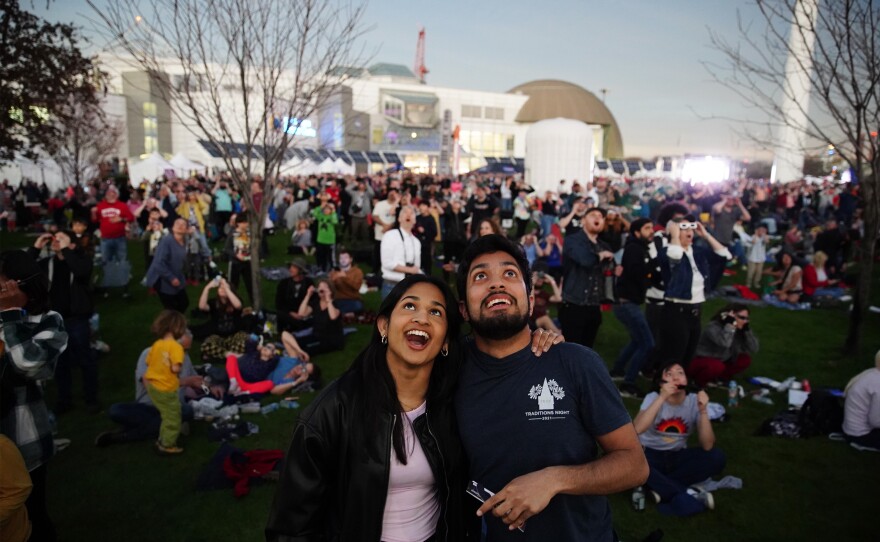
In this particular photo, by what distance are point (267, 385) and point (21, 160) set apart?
29.9m

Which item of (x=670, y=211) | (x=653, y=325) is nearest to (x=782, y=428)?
(x=653, y=325)

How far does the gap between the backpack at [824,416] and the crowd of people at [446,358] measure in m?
0.33

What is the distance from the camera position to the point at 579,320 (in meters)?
6.20

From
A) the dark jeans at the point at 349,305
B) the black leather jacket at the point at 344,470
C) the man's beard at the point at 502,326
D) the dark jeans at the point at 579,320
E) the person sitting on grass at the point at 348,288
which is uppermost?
the man's beard at the point at 502,326

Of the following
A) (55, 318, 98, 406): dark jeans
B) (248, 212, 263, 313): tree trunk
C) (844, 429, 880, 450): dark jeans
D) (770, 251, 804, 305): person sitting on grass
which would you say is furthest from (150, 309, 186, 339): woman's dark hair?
(770, 251, 804, 305): person sitting on grass

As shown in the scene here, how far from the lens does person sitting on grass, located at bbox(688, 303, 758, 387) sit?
22.3 ft

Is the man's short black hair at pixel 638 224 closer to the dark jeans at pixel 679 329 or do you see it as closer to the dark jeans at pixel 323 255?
the dark jeans at pixel 679 329

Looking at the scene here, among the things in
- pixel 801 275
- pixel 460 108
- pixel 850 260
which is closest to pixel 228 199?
pixel 801 275

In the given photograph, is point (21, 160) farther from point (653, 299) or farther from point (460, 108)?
point (460, 108)

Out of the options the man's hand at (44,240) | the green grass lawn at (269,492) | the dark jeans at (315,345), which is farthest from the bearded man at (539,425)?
the man's hand at (44,240)

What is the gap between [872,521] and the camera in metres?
4.32

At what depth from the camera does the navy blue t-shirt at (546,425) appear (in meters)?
1.96

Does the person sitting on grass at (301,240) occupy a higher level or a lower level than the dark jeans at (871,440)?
higher

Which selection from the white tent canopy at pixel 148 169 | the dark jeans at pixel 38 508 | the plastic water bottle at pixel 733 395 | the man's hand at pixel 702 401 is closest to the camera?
the dark jeans at pixel 38 508
